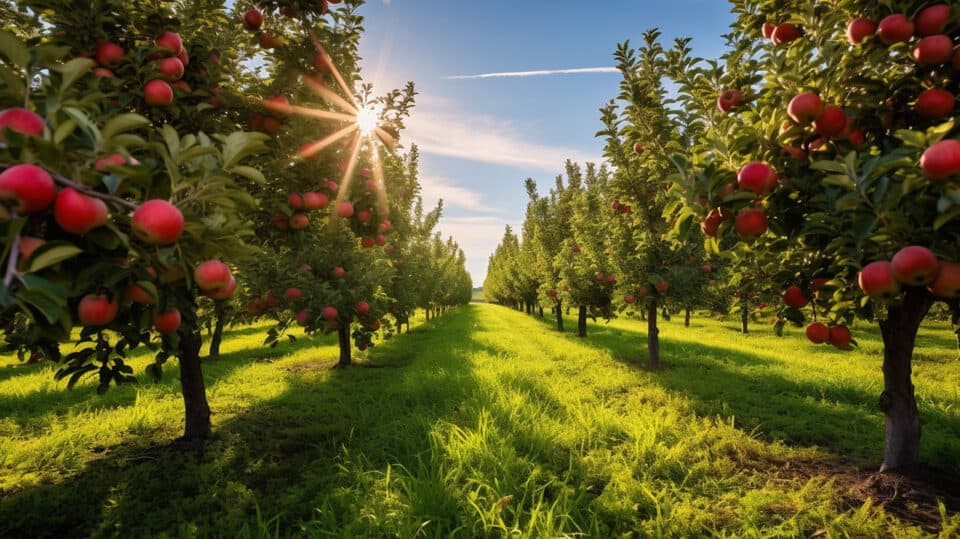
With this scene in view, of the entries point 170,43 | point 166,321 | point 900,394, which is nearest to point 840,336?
point 900,394

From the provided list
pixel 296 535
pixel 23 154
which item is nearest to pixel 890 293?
pixel 23 154

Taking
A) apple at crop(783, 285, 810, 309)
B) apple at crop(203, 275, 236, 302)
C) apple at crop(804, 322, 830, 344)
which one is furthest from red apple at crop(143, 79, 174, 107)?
apple at crop(804, 322, 830, 344)

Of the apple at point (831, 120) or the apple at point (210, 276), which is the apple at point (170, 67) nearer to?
the apple at point (210, 276)

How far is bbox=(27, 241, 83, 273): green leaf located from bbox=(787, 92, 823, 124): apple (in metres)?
4.08

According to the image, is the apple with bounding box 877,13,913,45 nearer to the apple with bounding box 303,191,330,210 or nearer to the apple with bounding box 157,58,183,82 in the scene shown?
the apple with bounding box 303,191,330,210

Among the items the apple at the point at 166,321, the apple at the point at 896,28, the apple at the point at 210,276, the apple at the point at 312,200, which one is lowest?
the apple at the point at 166,321

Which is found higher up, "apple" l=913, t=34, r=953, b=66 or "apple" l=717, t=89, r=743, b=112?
"apple" l=717, t=89, r=743, b=112

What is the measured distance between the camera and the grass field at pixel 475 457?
3.40 meters

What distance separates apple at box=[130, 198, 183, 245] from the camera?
161 centimetres

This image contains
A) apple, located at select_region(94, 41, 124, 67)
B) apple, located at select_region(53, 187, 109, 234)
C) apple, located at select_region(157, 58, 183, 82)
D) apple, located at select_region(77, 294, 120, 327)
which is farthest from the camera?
apple, located at select_region(157, 58, 183, 82)

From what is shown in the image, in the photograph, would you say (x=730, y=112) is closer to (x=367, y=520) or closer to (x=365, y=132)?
(x=365, y=132)

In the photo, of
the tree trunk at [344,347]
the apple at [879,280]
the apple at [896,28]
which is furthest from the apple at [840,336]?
the tree trunk at [344,347]

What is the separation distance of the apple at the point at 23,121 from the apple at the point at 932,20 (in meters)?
5.08

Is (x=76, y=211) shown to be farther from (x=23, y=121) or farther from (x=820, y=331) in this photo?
(x=820, y=331)
